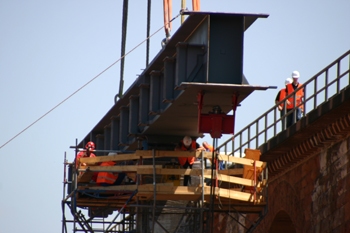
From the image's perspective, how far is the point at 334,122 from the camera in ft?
74.5

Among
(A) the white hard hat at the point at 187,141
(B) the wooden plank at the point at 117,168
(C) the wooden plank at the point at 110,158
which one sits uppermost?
(A) the white hard hat at the point at 187,141

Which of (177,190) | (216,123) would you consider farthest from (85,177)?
(216,123)

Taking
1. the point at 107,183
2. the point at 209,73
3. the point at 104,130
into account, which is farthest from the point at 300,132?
the point at 104,130

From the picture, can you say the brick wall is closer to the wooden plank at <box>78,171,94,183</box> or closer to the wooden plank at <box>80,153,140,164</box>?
the wooden plank at <box>80,153,140,164</box>

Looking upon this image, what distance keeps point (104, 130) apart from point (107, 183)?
895cm

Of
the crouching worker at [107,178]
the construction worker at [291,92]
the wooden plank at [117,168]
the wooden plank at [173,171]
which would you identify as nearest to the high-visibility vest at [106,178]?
the crouching worker at [107,178]

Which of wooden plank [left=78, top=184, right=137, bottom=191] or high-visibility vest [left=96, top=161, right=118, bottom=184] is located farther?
high-visibility vest [left=96, top=161, right=118, bottom=184]

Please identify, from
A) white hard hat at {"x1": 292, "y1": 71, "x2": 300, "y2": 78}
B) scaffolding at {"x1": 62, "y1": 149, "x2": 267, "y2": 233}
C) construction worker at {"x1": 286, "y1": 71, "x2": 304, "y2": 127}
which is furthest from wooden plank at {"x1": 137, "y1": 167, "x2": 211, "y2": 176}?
white hard hat at {"x1": 292, "y1": 71, "x2": 300, "y2": 78}

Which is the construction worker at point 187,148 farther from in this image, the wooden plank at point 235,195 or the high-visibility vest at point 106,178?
the high-visibility vest at point 106,178

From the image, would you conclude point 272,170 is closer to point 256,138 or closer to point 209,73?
point 256,138

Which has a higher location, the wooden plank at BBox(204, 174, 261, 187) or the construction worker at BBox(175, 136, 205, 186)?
the construction worker at BBox(175, 136, 205, 186)

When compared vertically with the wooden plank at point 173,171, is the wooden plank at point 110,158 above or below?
above

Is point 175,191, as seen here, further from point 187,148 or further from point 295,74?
point 295,74

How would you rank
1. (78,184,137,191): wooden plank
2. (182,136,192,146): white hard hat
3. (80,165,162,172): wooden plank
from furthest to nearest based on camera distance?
(182,136,192,146): white hard hat
(78,184,137,191): wooden plank
(80,165,162,172): wooden plank
